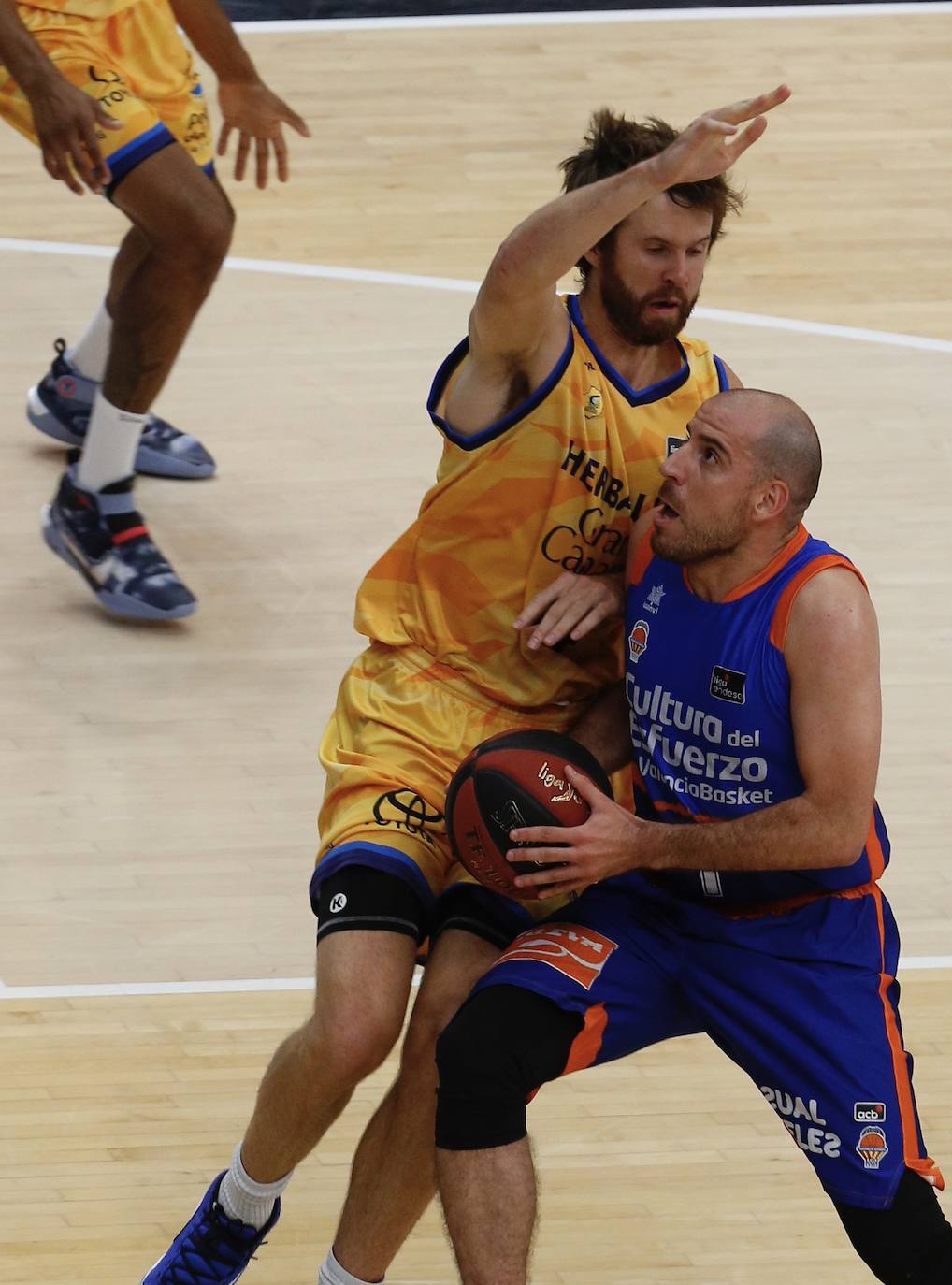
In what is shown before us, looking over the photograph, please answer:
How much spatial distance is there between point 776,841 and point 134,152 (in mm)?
3301

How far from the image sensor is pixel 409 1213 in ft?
13.0

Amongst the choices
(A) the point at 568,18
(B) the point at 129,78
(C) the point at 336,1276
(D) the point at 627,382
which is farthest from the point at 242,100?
(A) the point at 568,18

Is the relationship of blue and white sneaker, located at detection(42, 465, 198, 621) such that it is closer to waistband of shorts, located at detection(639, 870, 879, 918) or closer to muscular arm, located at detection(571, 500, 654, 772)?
muscular arm, located at detection(571, 500, 654, 772)

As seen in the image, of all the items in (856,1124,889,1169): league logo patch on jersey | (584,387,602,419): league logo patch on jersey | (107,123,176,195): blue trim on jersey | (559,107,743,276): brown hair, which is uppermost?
(559,107,743,276): brown hair

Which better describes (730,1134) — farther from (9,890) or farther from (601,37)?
(601,37)

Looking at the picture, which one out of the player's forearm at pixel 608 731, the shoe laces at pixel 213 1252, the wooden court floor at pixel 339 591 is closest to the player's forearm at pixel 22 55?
the wooden court floor at pixel 339 591

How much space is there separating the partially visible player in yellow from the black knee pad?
2.90 metres

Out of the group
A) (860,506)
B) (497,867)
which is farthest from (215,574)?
(497,867)

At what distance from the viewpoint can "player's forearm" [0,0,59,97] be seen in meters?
5.70

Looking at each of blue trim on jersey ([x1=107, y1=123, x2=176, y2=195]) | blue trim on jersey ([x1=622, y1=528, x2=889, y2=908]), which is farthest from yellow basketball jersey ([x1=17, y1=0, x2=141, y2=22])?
blue trim on jersey ([x1=622, y1=528, x2=889, y2=908])

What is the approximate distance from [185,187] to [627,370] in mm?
2186

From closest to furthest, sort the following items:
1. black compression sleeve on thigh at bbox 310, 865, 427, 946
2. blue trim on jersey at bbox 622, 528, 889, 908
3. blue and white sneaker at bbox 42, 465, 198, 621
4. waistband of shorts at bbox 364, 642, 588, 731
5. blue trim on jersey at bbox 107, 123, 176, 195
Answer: blue trim on jersey at bbox 622, 528, 889, 908 < black compression sleeve on thigh at bbox 310, 865, 427, 946 < waistband of shorts at bbox 364, 642, 588, 731 < blue trim on jersey at bbox 107, 123, 176, 195 < blue and white sneaker at bbox 42, 465, 198, 621

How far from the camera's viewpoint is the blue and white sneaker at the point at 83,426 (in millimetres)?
7141

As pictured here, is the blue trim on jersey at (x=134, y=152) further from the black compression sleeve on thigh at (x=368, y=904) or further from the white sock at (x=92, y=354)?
the black compression sleeve on thigh at (x=368, y=904)
